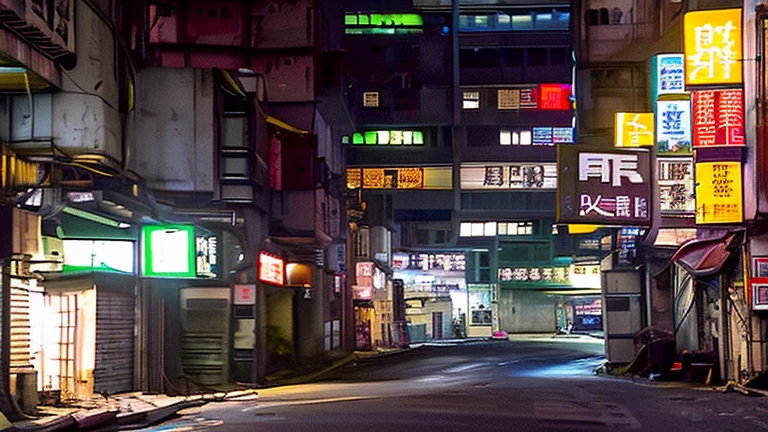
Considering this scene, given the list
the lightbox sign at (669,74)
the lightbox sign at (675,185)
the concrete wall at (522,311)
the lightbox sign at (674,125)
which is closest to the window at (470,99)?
the concrete wall at (522,311)

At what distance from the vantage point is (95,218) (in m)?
24.7

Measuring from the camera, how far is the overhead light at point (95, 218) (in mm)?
23155

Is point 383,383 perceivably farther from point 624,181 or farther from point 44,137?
point 44,137

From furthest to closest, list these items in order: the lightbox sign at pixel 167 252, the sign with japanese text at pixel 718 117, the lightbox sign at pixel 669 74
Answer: the lightbox sign at pixel 669 74 → the sign with japanese text at pixel 718 117 → the lightbox sign at pixel 167 252

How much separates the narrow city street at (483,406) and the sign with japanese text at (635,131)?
8.22 m

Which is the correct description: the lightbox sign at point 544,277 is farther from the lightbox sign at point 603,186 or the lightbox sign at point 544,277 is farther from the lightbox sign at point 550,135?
the lightbox sign at point 603,186

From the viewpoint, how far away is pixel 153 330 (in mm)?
27672

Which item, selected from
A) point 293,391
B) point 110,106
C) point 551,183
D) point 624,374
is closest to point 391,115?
point 551,183

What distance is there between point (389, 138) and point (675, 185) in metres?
53.5

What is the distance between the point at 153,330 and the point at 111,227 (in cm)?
323

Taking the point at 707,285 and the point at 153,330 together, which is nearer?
the point at 153,330

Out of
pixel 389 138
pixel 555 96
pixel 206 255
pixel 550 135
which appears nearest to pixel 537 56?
pixel 555 96

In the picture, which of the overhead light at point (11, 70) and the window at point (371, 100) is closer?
the overhead light at point (11, 70)

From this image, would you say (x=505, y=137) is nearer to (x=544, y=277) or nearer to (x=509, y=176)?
(x=509, y=176)
